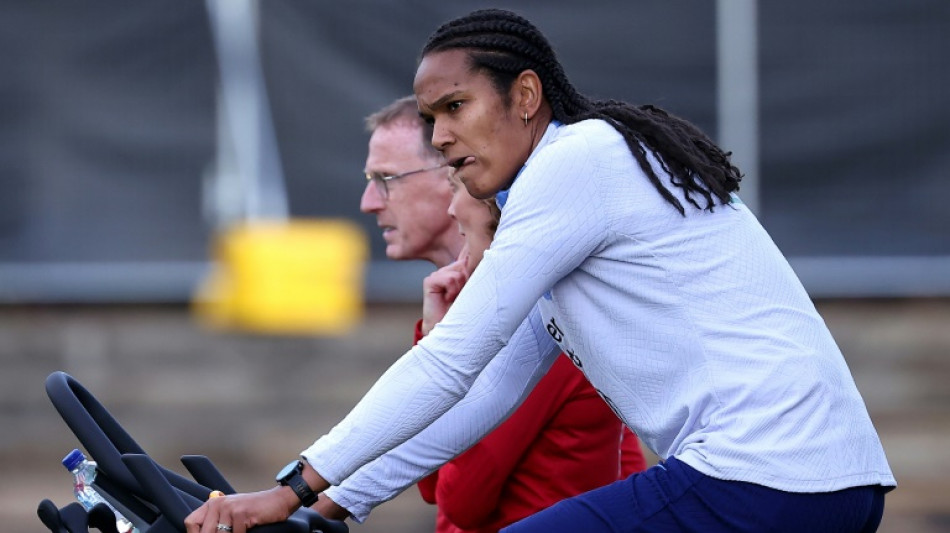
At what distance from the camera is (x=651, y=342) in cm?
282

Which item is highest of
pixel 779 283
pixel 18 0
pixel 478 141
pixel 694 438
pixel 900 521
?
pixel 18 0

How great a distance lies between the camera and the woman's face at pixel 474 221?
11.8 feet

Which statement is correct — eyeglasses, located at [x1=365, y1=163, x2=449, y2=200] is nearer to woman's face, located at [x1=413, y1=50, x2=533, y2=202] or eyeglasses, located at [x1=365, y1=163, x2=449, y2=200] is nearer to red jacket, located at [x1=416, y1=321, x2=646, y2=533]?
red jacket, located at [x1=416, y1=321, x2=646, y2=533]

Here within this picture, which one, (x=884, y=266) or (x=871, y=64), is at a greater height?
(x=871, y=64)

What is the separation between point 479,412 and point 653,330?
61 centimetres

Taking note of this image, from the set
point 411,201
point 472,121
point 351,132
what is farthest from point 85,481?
point 351,132

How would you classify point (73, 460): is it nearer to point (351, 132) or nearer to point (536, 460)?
point (536, 460)

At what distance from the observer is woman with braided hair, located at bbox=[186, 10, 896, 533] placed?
273 cm

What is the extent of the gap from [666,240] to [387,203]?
1572 millimetres

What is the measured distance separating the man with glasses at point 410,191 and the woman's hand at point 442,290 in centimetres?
41

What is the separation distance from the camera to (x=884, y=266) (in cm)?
724

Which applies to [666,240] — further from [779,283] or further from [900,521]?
[900,521]

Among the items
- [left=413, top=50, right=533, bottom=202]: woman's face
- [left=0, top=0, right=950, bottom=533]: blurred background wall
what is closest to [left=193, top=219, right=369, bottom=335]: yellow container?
[left=0, top=0, right=950, bottom=533]: blurred background wall

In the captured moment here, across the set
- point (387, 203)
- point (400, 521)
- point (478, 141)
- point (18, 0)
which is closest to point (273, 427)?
point (400, 521)
